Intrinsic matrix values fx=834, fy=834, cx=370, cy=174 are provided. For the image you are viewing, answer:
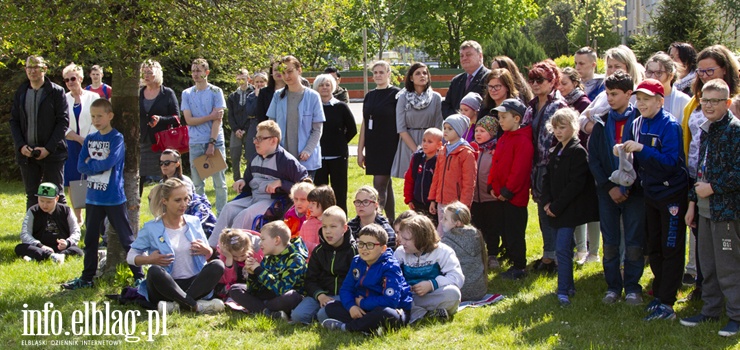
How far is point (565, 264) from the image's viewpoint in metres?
6.82

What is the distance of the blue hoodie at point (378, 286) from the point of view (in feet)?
20.4

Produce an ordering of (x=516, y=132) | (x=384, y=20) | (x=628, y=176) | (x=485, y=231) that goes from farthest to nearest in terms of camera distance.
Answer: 1. (x=384, y=20)
2. (x=485, y=231)
3. (x=516, y=132)
4. (x=628, y=176)

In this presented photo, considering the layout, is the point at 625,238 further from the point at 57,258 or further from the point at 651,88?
the point at 57,258

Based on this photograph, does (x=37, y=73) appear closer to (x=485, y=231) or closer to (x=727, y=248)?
(x=485, y=231)

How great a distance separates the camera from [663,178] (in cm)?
615

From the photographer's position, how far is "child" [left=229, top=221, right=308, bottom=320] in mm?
6793

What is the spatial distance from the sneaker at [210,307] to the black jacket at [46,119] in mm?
3861

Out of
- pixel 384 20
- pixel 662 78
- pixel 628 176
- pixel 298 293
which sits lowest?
pixel 298 293

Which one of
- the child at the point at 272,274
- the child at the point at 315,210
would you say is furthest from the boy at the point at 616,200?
the child at the point at 272,274

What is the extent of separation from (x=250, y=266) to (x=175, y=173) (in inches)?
82.6

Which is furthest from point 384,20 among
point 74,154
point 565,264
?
point 565,264

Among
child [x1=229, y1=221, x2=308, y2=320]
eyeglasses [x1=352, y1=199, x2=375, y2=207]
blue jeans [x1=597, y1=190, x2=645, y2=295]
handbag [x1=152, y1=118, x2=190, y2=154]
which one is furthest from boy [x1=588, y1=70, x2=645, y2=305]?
→ handbag [x1=152, y1=118, x2=190, y2=154]

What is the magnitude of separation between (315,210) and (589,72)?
3.10m

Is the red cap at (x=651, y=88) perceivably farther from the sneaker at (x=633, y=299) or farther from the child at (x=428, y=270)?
the child at (x=428, y=270)
